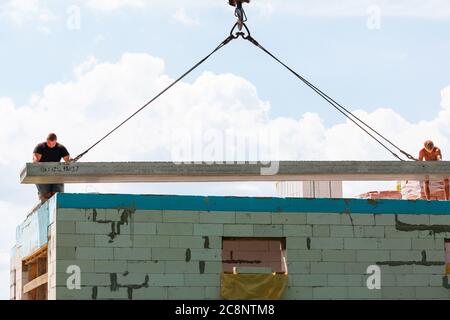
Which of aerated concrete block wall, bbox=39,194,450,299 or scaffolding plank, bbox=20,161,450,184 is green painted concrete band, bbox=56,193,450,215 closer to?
aerated concrete block wall, bbox=39,194,450,299

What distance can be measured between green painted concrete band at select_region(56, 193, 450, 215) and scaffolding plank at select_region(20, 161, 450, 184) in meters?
0.57

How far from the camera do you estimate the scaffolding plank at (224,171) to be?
21438 mm

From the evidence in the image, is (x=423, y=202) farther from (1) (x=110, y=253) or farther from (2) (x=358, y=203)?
(1) (x=110, y=253)

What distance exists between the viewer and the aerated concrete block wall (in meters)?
20.7

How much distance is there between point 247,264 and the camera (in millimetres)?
27469

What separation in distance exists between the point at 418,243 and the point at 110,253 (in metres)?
6.15

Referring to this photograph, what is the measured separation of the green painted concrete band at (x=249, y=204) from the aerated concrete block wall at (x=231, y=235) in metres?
0.02

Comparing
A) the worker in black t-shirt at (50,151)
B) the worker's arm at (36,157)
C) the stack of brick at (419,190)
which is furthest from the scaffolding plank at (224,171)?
the stack of brick at (419,190)

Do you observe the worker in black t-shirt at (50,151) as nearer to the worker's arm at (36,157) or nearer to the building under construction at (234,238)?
the worker's arm at (36,157)

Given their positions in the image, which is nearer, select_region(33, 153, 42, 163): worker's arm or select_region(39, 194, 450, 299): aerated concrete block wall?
select_region(39, 194, 450, 299): aerated concrete block wall

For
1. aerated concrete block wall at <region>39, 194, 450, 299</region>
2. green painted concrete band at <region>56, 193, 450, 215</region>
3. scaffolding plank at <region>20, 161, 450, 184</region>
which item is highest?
scaffolding plank at <region>20, 161, 450, 184</region>

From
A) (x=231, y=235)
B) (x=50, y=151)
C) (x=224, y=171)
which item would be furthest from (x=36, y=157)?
(x=231, y=235)

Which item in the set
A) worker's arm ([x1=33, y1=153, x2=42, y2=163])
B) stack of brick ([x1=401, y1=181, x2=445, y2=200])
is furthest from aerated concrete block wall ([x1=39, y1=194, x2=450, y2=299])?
stack of brick ([x1=401, y1=181, x2=445, y2=200])

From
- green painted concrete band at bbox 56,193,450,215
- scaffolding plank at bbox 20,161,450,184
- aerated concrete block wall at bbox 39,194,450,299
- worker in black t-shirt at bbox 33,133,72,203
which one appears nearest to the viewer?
aerated concrete block wall at bbox 39,194,450,299
